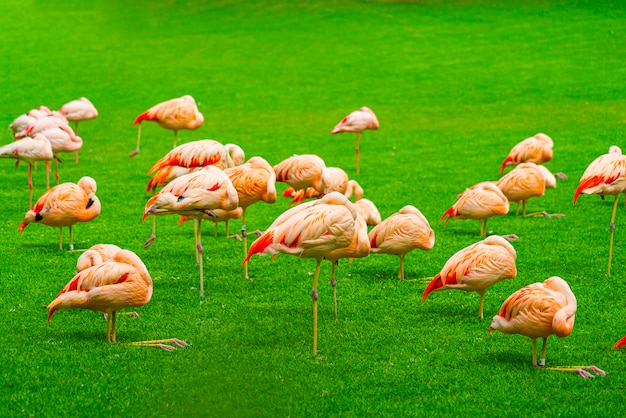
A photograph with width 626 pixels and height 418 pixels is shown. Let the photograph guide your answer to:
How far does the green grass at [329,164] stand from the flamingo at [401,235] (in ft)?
1.11

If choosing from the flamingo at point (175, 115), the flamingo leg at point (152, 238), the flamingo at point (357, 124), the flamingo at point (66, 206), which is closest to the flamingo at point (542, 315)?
the flamingo leg at point (152, 238)

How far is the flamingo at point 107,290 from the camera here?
17.9 ft

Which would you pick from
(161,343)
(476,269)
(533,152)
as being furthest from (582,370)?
(533,152)

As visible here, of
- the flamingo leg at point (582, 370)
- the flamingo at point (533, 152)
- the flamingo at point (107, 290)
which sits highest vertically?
the flamingo at point (533, 152)

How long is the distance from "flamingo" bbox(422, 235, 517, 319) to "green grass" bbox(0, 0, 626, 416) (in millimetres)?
325

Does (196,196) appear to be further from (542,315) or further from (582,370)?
(582,370)

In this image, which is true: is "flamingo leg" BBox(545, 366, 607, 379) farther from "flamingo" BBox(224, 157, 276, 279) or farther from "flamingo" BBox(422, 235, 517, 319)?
"flamingo" BBox(224, 157, 276, 279)

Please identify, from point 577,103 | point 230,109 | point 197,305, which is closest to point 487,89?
point 577,103

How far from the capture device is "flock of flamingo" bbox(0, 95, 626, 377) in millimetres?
5422

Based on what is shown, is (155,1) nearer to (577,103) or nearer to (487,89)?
(487,89)

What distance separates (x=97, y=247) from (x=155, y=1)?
2195cm

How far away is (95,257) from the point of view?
6.29 metres

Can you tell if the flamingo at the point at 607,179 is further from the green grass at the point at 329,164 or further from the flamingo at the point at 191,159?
the flamingo at the point at 191,159

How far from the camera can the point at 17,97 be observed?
58.6ft
